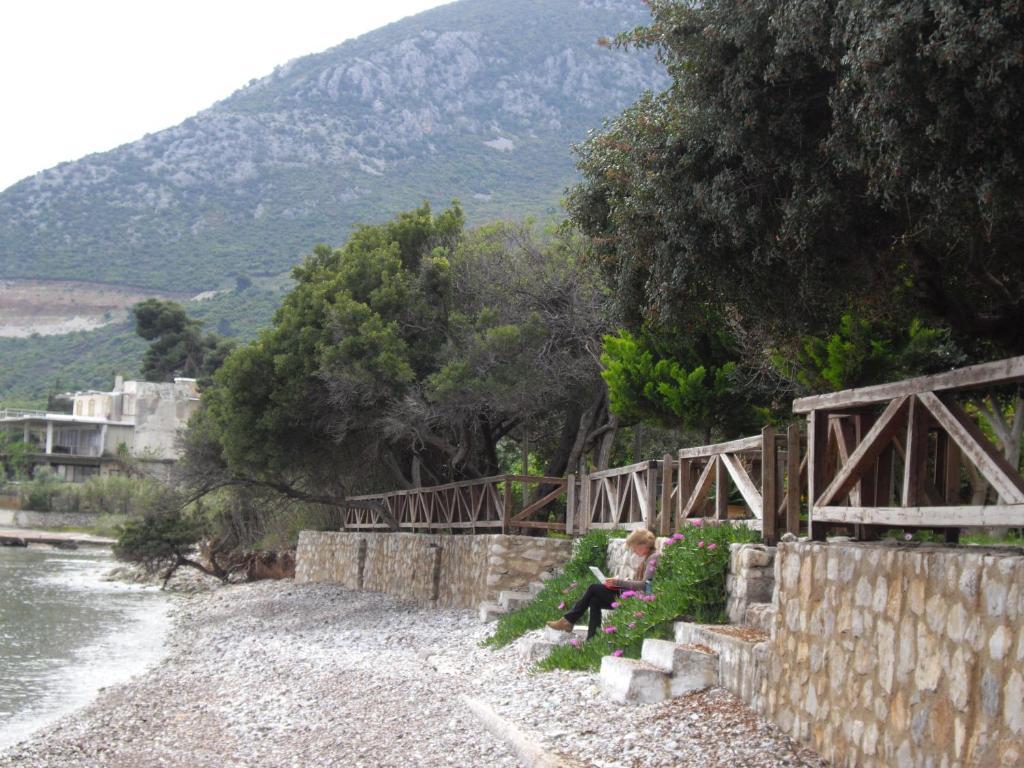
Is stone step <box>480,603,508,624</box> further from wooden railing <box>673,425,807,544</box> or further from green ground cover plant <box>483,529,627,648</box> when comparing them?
wooden railing <box>673,425,807,544</box>

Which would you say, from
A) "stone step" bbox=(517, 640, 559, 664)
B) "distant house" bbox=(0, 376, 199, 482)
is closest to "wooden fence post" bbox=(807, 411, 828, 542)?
"stone step" bbox=(517, 640, 559, 664)

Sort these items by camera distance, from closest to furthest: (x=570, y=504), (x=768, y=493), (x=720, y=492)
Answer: (x=768, y=493)
(x=720, y=492)
(x=570, y=504)

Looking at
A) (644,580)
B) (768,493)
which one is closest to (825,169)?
(768,493)

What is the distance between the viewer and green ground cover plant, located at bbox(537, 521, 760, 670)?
8.69m

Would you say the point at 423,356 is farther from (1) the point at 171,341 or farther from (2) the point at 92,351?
(2) the point at 92,351

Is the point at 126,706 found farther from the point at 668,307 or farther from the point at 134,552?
the point at 134,552

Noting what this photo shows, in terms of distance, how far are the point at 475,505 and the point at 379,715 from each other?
1099 centimetres

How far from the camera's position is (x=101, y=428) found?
8519 cm

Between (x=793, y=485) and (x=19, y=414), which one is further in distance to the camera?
(x=19, y=414)

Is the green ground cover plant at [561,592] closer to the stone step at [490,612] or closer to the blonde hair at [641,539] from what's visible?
the stone step at [490,612]

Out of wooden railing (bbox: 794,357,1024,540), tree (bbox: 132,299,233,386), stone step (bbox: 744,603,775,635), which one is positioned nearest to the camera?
wooden railing (bbox: 794,357,1024,540)

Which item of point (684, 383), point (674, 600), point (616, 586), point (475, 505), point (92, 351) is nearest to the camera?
point (674, 600)

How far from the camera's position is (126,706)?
42.5 feet

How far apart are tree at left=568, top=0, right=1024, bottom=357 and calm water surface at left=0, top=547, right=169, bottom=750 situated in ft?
29.7
